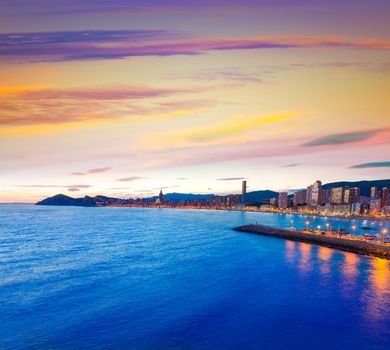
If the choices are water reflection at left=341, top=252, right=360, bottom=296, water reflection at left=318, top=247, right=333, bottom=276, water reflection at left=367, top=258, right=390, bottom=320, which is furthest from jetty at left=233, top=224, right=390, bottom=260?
water reflection at left=367, top=258, right=390, bottom=320

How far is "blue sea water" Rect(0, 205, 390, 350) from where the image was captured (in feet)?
80.2

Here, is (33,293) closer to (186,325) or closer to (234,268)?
(186,325)

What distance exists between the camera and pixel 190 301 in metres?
33.0

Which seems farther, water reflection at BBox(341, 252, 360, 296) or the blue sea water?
water reflection at BBox(341, 252, 360, 296)

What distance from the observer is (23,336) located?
24.5 metres

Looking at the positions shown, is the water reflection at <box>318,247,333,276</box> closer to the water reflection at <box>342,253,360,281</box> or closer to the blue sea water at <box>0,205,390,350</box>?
the blue sea water at <box>0,205,390,350</box>

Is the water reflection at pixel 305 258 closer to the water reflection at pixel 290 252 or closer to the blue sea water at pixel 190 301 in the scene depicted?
Result: the blue sea water at pixel 190 301

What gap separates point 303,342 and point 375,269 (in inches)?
1251

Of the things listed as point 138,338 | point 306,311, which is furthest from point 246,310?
point 138,338

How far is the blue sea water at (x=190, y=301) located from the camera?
24.4 m

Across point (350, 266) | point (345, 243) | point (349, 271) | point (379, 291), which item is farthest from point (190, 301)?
point (345, 243)

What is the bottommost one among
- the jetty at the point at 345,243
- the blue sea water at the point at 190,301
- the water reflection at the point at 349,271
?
the blue sea water at the point at 190,301

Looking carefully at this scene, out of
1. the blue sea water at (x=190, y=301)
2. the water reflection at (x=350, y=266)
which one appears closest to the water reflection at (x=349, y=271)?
the water reflection at (x=350, y=266)

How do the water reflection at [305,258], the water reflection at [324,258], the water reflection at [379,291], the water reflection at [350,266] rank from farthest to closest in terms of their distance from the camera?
the water reflection at [305,258] < the water reflection at [324,258] < the water reflection at [350,266] < the water reflection at [379,291]
